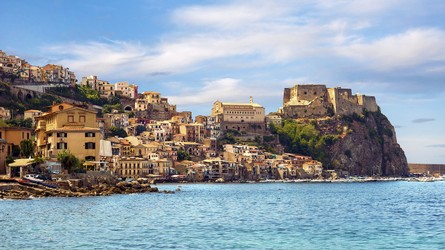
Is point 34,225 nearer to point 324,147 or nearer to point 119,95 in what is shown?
point 119,95

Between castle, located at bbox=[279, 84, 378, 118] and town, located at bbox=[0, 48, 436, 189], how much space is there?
28 cm

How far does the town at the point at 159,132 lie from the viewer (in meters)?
74.5

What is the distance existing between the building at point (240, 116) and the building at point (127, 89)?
72.2 ft

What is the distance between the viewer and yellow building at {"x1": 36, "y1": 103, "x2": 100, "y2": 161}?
71.6m

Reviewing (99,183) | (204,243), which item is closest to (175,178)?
(99,183)

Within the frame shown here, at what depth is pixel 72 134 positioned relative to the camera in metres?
71.7

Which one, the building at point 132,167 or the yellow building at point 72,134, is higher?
the yellow building at point 72,134

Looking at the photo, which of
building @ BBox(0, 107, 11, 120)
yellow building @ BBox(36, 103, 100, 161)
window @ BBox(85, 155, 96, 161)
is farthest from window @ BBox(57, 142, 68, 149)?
building @ BBox(0, 107, 11, 120)

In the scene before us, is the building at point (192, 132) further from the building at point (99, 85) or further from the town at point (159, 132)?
the building at point (99, 85)

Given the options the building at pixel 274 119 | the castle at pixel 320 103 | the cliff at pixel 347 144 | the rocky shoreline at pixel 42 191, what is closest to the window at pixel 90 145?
the rocky shoreline at pixel 42 191

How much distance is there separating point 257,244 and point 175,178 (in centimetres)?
9945

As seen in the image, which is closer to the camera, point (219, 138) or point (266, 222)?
point (266, 222)

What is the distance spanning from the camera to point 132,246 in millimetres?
27875

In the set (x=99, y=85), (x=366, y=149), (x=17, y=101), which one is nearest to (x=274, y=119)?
(x=366, y=149)
